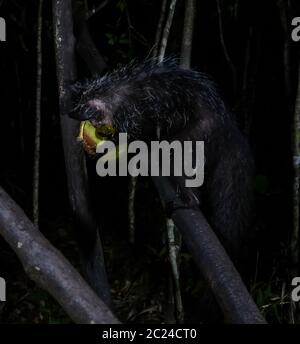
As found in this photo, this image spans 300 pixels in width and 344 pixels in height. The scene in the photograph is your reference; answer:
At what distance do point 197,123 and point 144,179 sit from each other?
1.80 metres

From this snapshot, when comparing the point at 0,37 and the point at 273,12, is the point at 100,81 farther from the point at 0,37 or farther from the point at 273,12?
the point at 273,12

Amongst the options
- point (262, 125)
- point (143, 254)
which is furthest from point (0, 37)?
point (262, 125)

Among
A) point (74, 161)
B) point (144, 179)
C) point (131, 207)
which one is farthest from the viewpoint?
point (144, 179)

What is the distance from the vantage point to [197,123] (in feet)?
10.4

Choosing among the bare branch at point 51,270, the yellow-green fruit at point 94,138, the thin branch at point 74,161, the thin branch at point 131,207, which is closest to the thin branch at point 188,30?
the thin branch at point 74,161

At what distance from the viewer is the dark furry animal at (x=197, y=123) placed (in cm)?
311

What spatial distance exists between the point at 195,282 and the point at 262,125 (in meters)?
1.34

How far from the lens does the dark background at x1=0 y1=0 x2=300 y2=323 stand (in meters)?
4.19

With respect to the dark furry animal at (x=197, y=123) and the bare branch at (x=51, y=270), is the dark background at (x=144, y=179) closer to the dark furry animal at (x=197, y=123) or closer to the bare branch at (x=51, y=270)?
the dark furry animal at (x=197, y=123)

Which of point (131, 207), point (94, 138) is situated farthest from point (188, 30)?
point (131, 207)

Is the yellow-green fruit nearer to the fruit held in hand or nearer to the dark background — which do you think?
the fruit held in hand

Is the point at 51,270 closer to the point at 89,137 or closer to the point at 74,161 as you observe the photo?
the point at 74,161

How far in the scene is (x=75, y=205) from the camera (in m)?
2.90

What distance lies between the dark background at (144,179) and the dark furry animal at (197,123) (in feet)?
2.39
